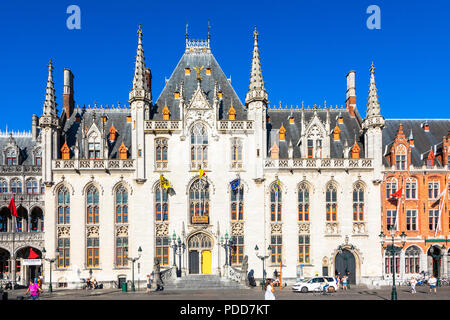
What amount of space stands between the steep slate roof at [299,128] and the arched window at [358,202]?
410cm

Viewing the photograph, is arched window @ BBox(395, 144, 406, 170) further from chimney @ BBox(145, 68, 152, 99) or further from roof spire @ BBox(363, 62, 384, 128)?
chimney @ BBox(145, 68, 152, 99)

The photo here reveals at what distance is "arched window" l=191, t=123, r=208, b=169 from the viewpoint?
49594mm

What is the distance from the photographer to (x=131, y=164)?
49188 millimetres

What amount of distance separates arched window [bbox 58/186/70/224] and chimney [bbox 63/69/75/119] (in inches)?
395

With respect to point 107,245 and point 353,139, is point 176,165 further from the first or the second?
point 353,139

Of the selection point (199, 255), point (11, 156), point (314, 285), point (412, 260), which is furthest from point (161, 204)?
point (412, 260)

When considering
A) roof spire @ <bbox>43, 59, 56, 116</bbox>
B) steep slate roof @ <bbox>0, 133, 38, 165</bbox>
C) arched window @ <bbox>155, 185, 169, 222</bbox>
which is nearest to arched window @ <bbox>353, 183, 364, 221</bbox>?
arched window @ <bbox>155, 185, 169, 222</bbox>

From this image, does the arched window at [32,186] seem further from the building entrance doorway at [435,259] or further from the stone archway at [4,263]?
the building entrance doorway at [435,259]

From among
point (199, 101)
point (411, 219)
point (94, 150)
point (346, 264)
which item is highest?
point (199, 101)

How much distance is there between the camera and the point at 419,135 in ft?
182

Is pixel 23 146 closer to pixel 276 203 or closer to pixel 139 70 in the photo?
pixel 139 70

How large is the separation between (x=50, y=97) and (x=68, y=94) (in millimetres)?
4780
